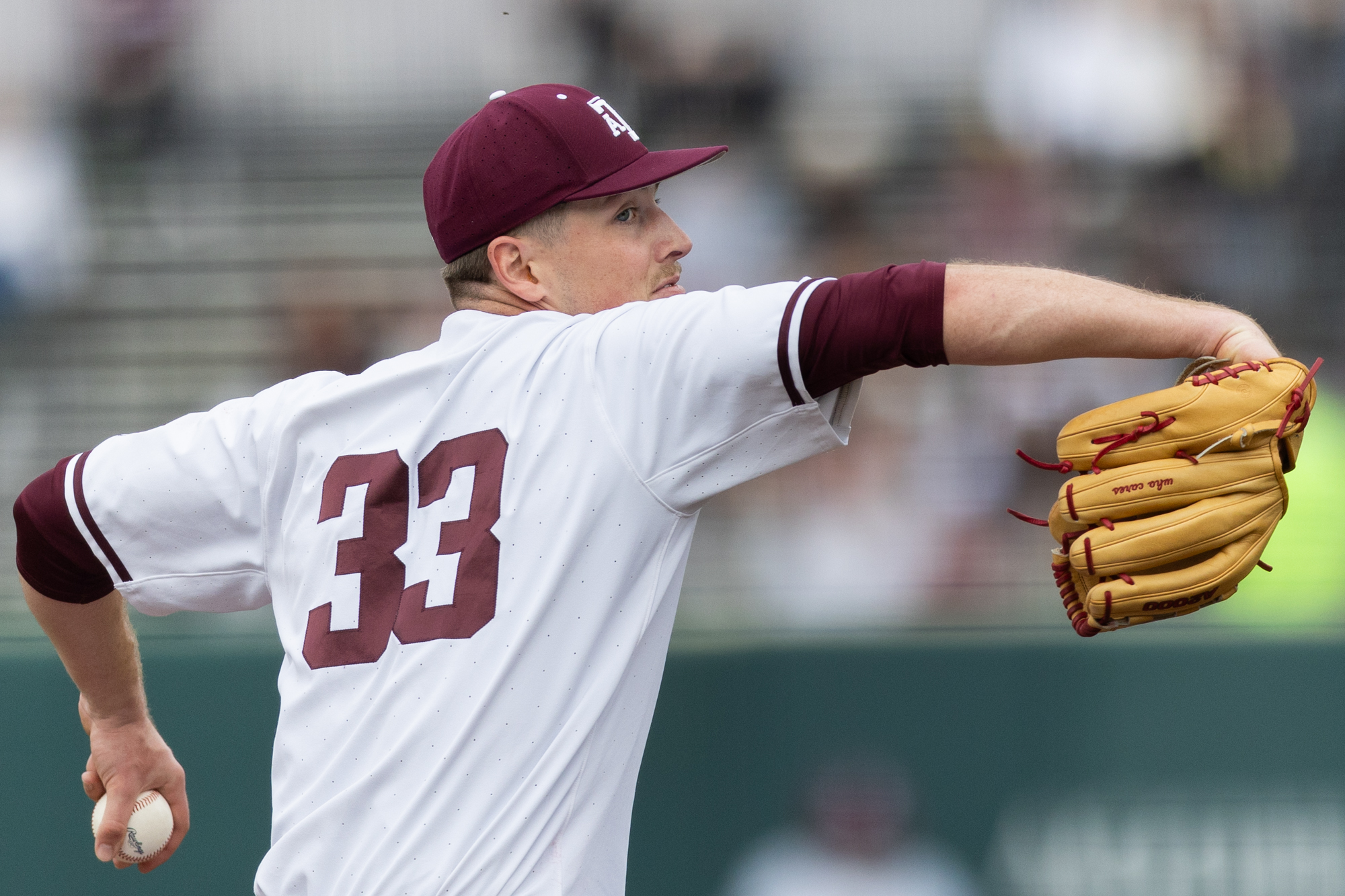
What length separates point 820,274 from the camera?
5254 millimetres

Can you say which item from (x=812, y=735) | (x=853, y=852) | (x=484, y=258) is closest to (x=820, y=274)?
(x=812, y=735)

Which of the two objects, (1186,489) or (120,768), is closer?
(1186,489)

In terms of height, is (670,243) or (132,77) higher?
(132,77)

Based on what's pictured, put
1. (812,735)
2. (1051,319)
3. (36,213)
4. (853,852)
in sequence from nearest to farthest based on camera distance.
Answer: (1051,319), (853,852), (812,735), (36,213)

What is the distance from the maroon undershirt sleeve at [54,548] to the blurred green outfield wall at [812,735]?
2.64 metres

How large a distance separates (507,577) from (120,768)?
3.60ft

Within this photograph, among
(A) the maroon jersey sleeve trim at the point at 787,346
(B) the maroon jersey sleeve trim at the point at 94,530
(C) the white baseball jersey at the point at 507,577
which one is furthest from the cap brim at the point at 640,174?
(B) the maroon jersey sleeve trim at the point at 94,530

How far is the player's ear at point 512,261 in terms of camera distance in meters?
2.43

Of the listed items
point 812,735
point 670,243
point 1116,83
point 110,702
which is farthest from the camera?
point 1116,83

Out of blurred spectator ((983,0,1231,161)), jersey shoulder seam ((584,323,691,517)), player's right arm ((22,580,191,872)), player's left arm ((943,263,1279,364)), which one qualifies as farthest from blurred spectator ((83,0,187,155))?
player's left arm ((943,263,1279,364))

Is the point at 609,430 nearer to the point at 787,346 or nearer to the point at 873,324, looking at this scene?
the point at 787,346

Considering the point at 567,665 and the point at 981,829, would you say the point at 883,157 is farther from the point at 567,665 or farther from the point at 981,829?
the point at 567,665

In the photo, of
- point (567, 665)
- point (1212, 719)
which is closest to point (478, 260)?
point (567, 665)

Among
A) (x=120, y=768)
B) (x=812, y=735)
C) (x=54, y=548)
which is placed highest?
(x=54, y=548)
